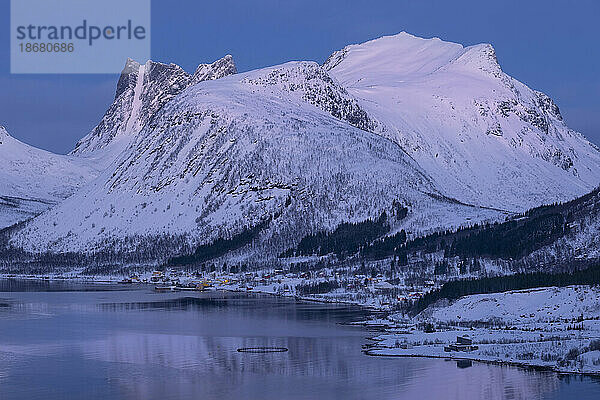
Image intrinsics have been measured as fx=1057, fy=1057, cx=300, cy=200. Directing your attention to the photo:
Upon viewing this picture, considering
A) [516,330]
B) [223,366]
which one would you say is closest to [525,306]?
[516,330]

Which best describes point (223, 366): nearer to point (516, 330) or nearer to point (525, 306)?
point (516, 330)

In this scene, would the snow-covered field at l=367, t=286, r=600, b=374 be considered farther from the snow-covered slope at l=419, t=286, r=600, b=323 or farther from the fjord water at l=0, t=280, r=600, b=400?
the fjord water at l=0, t=280, r=600, b=400

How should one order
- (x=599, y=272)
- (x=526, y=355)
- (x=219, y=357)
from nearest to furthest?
1. (x=526, y=355)
2. (x=219, y=357)
3. (x=599, y=272)

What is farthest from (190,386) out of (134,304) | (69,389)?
(134,304)

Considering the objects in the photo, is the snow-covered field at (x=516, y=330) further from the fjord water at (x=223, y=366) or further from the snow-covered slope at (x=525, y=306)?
the fjord water at (x=223, y=366)

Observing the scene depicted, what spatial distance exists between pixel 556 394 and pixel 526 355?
16.7 metres

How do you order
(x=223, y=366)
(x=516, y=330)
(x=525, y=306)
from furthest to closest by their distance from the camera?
(x=525, y=306) < (x=516, y=330) < (x=223, y=366)

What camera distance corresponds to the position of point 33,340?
4847 inches

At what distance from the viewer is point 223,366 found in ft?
330

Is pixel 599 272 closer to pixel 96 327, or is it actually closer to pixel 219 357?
pixel 219 357

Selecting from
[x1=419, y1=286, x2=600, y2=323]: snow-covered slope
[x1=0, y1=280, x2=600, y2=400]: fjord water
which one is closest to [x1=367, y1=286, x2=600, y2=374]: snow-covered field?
[x1=419, y1=286, x2=600, y2=323]: snow-covered slope

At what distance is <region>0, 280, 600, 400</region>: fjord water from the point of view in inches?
3369

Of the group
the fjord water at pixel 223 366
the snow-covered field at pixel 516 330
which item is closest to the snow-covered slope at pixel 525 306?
the snow-covered field at pixel 516 330

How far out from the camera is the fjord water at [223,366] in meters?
85.6
